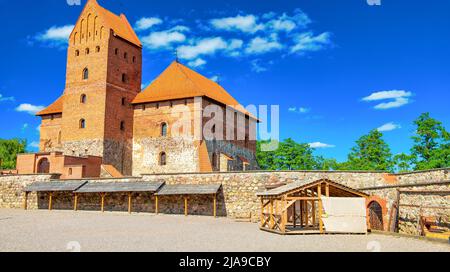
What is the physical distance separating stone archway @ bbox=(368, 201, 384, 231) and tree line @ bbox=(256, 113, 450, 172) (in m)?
8.72

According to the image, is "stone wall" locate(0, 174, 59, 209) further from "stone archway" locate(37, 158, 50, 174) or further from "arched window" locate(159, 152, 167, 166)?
"arched window" locate(159, 152, 167, 166)

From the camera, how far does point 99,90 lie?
3222 cm

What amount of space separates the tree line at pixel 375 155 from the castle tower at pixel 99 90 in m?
21.5

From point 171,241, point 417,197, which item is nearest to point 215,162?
point 417,197

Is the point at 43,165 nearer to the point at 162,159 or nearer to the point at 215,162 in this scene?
the point at 162,159

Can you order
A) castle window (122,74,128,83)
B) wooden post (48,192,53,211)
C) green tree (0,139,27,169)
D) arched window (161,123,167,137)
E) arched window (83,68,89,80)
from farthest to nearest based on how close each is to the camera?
green tree (0,139,27,169) → castle window (122,74,128,83) → arched window (83,68,89,80) → arched window (161,123,167,137) → wooden post (48,192,53,211)

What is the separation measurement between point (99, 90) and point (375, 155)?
28.8m

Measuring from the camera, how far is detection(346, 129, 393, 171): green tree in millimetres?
41469

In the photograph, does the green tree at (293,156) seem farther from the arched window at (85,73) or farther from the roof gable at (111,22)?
the arched window at (85,73)

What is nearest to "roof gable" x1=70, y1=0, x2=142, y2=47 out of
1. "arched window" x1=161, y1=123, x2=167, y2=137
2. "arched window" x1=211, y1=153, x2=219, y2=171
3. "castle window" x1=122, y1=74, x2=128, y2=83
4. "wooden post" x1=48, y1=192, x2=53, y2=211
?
"castle window" x1=122, y1=74, x2=128, y2=83

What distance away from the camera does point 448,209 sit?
1495 centimetres
